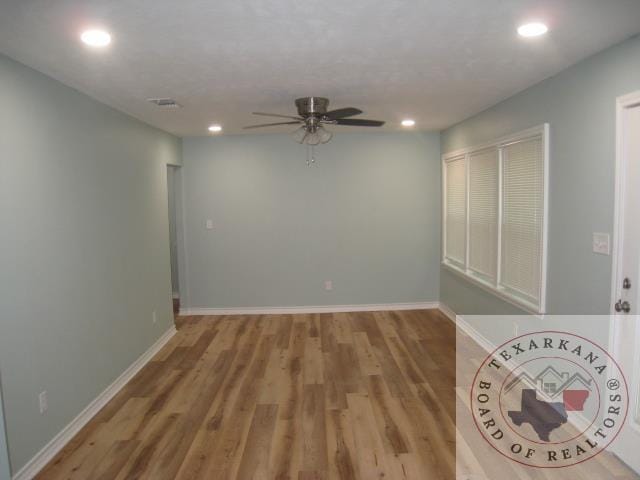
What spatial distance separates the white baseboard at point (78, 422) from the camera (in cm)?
252

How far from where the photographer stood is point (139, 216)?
4270 millimetres

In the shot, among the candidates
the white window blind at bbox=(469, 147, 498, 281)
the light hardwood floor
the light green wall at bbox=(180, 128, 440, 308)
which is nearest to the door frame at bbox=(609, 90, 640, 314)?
the light hardwood floor

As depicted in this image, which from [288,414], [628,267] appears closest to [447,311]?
[288,414]

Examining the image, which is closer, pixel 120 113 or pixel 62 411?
pixel 62 411

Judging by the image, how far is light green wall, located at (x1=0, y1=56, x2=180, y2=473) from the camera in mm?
2438

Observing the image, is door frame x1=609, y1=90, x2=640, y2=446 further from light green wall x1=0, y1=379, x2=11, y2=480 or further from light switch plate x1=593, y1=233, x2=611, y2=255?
light green wall x1=0, y1=379, x2=11, y2=480

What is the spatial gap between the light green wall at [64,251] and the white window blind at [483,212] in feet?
11.2

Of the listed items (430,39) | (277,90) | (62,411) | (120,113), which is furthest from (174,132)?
(430,39)

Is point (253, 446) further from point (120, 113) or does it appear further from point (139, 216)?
point (120, 113)

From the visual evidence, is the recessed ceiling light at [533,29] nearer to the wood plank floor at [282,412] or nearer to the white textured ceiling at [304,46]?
the white textured ceiling at [304,46]

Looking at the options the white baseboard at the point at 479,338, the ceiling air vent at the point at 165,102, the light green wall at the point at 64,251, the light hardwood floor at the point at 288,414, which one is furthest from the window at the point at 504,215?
the light green wall at the point at 64,251

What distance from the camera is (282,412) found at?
10.6 ft

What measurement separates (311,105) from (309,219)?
2.46m

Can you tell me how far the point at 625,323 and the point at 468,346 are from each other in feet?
7.10
